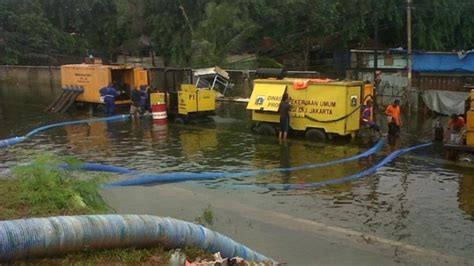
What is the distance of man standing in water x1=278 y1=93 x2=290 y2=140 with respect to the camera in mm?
18594

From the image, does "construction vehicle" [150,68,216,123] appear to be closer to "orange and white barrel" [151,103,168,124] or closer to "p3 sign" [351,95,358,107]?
"orange and white barrel" [151,103,168,124]

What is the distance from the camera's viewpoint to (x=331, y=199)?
11.9 metres

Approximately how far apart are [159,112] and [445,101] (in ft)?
43.4

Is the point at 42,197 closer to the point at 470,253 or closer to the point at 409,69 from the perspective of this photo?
the point at 470,253

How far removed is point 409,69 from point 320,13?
14984 mm

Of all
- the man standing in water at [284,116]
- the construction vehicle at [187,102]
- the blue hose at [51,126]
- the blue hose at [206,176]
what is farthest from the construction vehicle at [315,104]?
the blue hose at [51,126]

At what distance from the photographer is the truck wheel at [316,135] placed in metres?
18.8

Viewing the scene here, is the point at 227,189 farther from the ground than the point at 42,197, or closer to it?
closer to it

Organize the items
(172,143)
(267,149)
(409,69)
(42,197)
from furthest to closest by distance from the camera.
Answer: (409,69) < (172,143) < (267,149) < (42,197)

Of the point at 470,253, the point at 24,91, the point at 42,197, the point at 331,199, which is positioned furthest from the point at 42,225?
the point at 24,91

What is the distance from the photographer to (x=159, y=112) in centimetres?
2353

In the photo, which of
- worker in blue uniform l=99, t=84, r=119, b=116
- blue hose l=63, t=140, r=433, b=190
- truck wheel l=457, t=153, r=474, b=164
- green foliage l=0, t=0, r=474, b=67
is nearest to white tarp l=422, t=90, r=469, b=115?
truck wheel l=457, t=153, r=474, b=164

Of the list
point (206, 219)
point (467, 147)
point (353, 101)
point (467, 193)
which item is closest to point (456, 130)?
point (467, 147)

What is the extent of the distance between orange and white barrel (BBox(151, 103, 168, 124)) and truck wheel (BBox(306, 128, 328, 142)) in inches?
285
